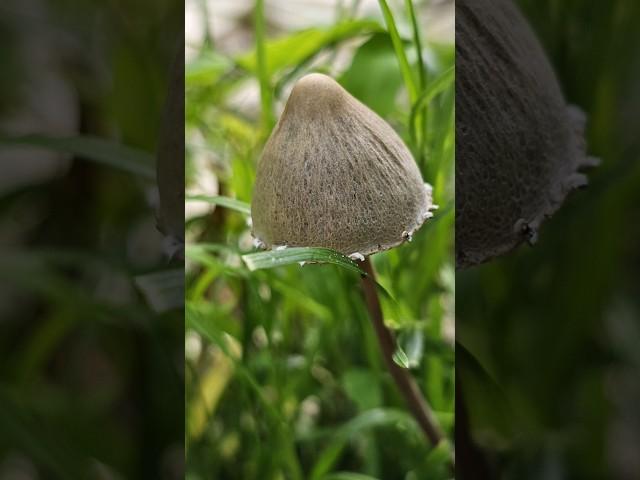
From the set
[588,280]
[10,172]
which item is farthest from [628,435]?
[10,172]

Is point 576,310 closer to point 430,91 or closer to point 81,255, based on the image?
point 430,91

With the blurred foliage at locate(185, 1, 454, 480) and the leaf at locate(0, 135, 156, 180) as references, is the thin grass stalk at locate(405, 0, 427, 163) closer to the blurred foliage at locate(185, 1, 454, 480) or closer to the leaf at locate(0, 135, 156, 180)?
the blurred foliage at locate(185, 1, 454, 480)

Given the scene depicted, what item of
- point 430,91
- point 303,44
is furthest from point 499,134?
point 303,44

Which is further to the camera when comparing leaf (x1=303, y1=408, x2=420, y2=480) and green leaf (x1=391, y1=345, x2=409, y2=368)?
leaf (x1=303, y1=408, x2=420, y2=480)

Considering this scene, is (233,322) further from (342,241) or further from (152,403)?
(342,241)

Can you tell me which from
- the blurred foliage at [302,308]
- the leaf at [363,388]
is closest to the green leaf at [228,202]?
the blurred foliage at [302,308]

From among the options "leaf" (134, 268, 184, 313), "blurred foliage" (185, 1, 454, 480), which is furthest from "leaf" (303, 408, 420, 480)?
"leaf" (134, 268, 184, 313)

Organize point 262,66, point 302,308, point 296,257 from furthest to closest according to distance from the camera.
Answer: point 302,308 < point 262,66 < point 296,257
